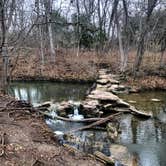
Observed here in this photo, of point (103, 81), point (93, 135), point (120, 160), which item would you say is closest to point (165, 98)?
point (103, 81)

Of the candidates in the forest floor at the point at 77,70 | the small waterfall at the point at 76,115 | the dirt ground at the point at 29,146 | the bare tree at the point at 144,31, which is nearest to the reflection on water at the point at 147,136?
the small waterfall at the point at 76,115

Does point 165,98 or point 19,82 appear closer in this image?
point 165,98

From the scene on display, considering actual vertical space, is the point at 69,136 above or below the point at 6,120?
below

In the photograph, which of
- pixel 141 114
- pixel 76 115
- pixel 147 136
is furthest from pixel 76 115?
pixel 147 136

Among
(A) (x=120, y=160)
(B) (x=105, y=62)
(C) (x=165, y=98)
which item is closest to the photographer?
(A) (x=120, y=160)

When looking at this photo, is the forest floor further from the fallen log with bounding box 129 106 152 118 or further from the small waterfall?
the small waterfall

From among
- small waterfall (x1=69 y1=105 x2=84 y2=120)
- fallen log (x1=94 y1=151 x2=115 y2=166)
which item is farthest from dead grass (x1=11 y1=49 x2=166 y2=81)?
fallen log (x1=94 y1=151 x2=115 y2=166)

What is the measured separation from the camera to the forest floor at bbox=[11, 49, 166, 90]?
19297 mm

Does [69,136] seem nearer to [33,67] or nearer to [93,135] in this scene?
[93,135]

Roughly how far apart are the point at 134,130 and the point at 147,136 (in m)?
0.72

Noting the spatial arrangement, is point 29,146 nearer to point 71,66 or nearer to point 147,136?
point 147,136

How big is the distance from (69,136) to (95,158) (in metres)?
2.13

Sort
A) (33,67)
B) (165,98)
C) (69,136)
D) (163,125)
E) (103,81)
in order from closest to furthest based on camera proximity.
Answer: (69,136), (163,125), (165,98), (103,81), (33,67)

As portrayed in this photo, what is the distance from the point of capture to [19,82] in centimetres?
2048
